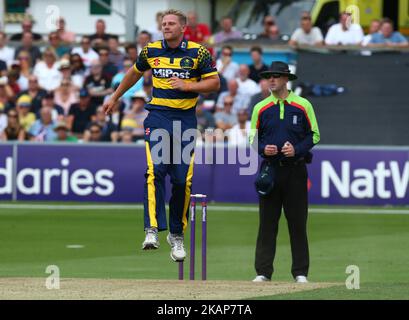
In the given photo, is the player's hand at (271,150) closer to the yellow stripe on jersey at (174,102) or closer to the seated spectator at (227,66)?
Answer: the yellow stripe on jersey at (174,102)

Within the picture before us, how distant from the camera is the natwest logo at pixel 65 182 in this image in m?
24.2

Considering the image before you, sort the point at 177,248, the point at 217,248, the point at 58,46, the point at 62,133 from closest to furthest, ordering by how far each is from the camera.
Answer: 1. the point at 177,248
2. the point at 217,248
3. the point at 62,133
4. the point at 58,46

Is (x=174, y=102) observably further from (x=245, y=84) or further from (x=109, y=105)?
(x=245, y=84)

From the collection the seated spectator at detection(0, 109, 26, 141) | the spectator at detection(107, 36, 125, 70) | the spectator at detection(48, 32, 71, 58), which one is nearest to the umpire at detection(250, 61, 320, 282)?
the seated spectator at detection(0, 109, 26, 141)

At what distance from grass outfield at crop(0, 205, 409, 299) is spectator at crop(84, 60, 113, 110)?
12.6ft

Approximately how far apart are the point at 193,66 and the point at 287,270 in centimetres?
421

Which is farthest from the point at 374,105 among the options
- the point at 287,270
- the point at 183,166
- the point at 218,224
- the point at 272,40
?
the point at 183,166

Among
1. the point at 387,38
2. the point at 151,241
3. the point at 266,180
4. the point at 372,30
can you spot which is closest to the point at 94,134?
the point at 372,30

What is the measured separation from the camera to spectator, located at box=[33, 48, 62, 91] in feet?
88.5

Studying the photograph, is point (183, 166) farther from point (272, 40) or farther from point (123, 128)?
point (272, 40)

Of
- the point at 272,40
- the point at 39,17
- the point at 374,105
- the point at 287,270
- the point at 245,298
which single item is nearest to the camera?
the point at 245,298

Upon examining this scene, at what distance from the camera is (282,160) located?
1432 centimetres

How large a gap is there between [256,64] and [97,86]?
10.5ft

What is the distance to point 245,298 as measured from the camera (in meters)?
11.7
